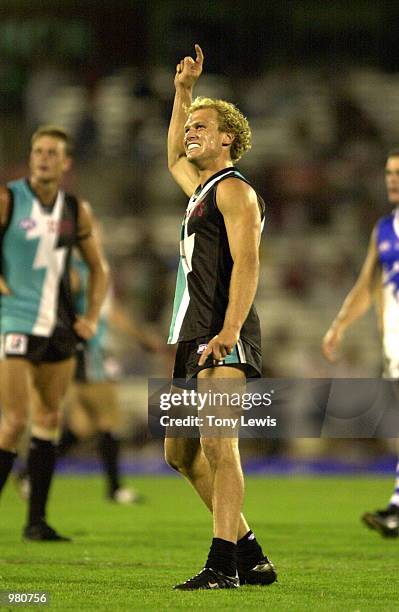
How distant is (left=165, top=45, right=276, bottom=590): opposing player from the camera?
219 inches

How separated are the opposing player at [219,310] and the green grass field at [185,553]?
8.6 inches

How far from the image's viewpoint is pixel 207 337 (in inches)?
228

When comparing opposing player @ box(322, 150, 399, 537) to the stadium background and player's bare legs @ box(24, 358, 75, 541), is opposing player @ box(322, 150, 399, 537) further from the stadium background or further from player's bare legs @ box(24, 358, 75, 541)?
the stadium background

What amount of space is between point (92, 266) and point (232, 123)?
2.56 metres

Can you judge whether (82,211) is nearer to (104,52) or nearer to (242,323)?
(242,323)

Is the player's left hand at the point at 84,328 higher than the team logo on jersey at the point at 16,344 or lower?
higher

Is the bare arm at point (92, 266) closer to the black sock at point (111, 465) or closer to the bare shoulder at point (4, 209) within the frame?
the bare shoulder at point (4, 209)

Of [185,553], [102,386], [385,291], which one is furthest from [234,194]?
[102,386]

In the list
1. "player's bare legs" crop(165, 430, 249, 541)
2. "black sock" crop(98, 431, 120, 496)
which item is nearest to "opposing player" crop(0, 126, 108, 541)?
"player's bare legs" crop(165, 430, 249, 541)

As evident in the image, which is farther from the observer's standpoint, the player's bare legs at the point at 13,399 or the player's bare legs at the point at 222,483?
the player's bare legs at the point at 13,399

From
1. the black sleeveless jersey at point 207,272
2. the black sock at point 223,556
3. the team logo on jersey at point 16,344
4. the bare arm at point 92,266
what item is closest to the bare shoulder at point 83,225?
the bare arm at point 92,266

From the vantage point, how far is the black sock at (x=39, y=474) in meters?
8.03

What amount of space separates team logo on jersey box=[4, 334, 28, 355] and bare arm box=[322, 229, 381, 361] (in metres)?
2.07

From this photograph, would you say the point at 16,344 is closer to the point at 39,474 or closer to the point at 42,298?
the point at 42,298
